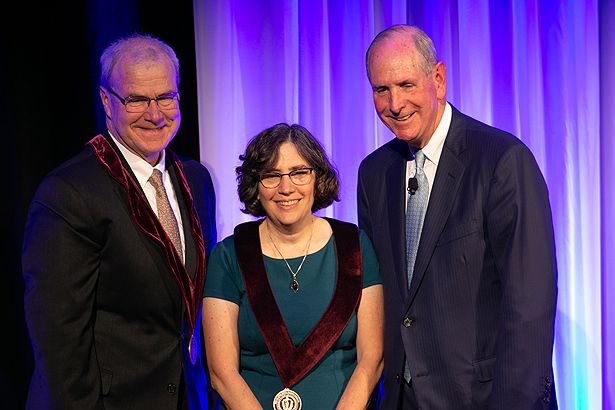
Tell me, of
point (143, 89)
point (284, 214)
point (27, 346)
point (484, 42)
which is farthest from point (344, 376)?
point (484, 42)

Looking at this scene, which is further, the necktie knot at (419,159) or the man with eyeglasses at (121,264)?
the necktie knot at (419,159)

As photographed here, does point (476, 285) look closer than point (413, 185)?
Yes

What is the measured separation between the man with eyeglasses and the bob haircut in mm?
248

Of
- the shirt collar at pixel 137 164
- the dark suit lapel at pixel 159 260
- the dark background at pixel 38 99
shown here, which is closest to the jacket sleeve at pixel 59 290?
the dark suit lapel at pixel 159 260

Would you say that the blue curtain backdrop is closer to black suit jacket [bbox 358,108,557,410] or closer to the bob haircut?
the bob haircut

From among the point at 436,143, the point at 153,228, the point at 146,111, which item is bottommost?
the point at 153,228

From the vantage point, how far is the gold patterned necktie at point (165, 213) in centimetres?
268

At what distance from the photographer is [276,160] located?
259 cm

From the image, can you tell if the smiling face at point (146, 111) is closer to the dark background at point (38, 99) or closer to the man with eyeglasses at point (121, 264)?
the man with eyeglasses at point (121, 264)

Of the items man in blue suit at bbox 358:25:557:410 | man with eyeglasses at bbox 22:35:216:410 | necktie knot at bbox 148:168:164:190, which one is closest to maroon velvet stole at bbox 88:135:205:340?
man with eyeglasses at bbox 22:35:216:410

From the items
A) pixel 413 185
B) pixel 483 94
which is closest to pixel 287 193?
pixel 413 185

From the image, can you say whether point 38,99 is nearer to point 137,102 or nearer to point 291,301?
point 137,102

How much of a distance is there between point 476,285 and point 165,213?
3.40ft

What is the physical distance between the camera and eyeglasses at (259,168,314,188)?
2592 mm
